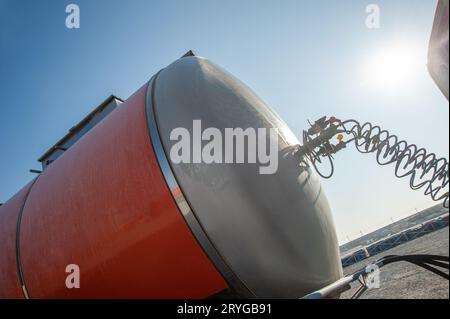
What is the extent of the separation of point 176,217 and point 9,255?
1.83 meters

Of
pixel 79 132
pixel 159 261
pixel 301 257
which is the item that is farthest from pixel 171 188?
pixel 79 132

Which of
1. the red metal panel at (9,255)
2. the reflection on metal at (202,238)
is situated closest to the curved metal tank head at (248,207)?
the reflection on metal at (202,238)

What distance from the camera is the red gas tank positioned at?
1752 millimetres

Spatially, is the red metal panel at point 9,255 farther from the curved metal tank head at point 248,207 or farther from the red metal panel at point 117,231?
the curved metal tank head at point 248,207

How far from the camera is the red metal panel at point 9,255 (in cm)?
243

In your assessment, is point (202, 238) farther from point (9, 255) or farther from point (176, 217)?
point (9, 255)

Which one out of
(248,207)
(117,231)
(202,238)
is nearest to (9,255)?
(117,231)

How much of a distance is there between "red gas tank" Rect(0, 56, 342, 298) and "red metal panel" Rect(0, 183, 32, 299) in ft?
0.07

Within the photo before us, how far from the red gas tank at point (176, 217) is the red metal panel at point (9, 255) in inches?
0.8

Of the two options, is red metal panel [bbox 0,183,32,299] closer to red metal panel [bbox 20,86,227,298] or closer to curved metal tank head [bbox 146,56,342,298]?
red metal panel [bbox 20,86,227,298]

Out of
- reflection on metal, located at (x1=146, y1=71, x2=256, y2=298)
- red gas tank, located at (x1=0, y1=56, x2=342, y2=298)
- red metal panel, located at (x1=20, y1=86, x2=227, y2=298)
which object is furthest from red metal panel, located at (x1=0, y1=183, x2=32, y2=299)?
reflection on metal, located at (x1=146, y1=71, x2=256, y2=298)

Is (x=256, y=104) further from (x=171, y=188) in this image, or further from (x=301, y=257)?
A: (x=301, y=257)

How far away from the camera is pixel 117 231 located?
1938 mm

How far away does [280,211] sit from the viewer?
182 cm
